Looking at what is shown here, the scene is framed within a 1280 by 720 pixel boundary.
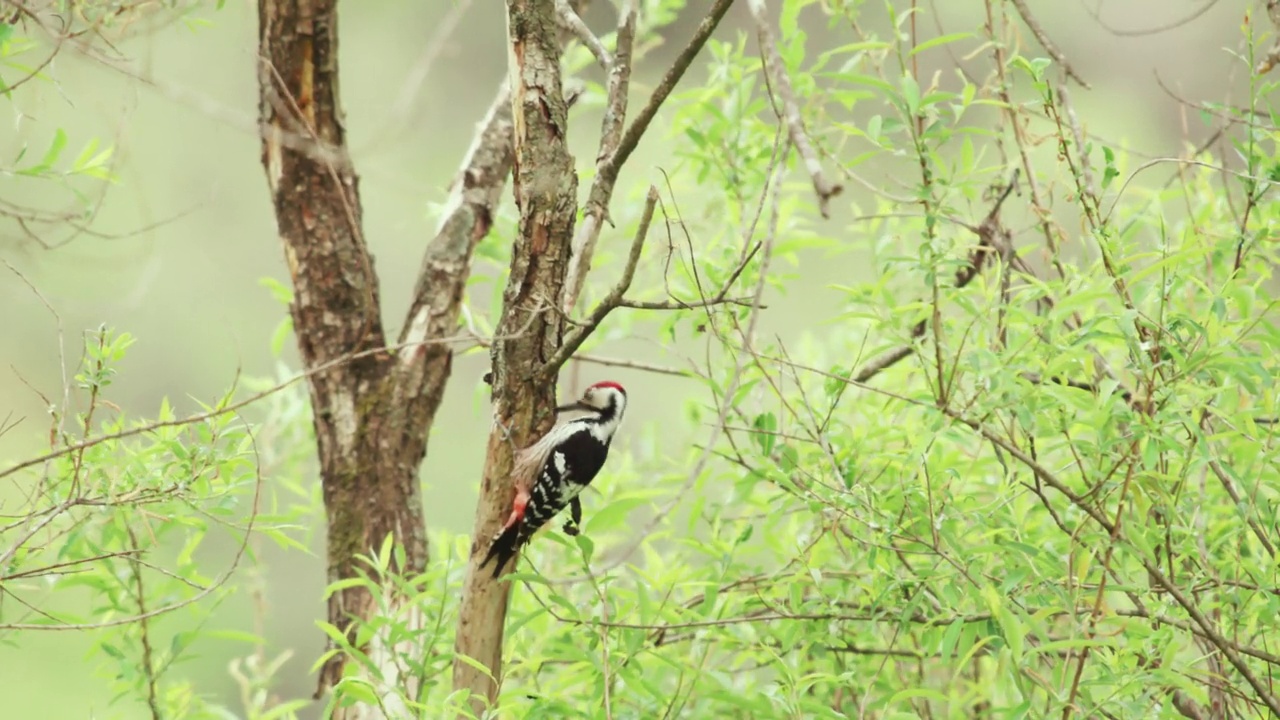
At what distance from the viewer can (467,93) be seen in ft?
28.9

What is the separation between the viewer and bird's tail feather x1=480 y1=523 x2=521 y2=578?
1719 millimetres

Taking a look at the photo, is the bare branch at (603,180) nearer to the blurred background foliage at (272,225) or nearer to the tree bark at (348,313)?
the tree bark at (348,313)

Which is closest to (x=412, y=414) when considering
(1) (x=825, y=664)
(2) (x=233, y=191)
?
(1) (x=825, y=664)

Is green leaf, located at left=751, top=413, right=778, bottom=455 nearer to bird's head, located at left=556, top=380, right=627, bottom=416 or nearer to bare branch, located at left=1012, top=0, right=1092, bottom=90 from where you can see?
bird's head, located at left=556, top=380, right=627, bottom=416

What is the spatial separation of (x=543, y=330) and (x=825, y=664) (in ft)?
3.06

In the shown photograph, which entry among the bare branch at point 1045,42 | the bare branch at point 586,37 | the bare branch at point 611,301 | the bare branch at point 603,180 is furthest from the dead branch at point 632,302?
the bare branch at point 1045,42

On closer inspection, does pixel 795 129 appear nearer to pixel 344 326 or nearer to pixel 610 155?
pixel 610 155

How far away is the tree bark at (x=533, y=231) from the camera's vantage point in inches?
63.6

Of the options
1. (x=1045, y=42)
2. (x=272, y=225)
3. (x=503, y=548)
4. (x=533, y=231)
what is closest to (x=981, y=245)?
(x=1045, y=42)

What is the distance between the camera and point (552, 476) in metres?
1.83

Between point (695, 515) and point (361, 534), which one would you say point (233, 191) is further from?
point (695, 515)

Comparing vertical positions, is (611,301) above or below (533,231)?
below

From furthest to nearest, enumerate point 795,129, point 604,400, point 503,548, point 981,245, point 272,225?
point 272,225 → point 604,400 → point 981,245 → point 503,548 → point 795,129

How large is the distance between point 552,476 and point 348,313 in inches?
30.6
